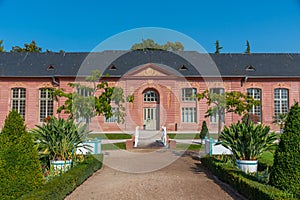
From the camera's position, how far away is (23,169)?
485cm

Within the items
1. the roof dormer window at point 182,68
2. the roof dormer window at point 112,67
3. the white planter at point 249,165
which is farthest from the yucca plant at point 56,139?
the roof dormer window at point 182,68

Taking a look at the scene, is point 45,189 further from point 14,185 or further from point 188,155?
point 188,155

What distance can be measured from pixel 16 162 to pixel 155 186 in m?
3.36

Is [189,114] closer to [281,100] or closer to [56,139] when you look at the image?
[281,100]

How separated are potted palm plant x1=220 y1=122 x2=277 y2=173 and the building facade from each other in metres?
19.2

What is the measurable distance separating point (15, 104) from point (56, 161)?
22.6 metres

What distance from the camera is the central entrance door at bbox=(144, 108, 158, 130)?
92.7 ft

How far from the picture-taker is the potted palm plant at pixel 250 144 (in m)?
7.48

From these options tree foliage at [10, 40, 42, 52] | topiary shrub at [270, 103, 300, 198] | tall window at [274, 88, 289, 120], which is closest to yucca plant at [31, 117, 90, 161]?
topiary shrub at [270, 103, 300, 198]

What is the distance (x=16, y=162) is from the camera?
15.8 feet

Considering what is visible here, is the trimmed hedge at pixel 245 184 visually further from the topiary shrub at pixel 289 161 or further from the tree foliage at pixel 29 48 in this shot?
the tree foliage at pixel 29 48

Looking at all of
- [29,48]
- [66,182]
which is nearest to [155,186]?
[66,182]

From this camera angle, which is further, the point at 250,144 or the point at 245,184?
the point at 250,144

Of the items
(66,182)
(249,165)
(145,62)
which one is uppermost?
(145,62)
